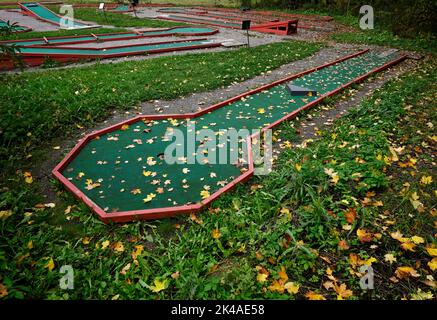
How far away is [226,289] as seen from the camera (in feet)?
9.14

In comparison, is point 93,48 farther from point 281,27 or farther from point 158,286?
point 158,286

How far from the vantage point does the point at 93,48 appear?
38.1 ft

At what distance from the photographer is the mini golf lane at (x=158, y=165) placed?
398 centimetres

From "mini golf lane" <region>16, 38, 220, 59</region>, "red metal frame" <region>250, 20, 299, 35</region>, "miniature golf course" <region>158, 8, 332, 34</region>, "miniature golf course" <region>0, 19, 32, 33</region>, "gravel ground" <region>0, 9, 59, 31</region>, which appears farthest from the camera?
"miniature golf course" <region>158, 8, 332, 34</region>

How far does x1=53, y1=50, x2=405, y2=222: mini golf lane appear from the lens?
398 centimetres

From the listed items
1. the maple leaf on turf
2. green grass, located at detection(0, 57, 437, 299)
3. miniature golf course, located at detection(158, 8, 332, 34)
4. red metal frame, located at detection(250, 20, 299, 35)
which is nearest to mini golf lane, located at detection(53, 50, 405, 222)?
green grass, located at detection(0, 57, 437, 299)

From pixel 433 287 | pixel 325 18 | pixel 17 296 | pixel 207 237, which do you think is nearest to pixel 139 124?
pixel 207 237

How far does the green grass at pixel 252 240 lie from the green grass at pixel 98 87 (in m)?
1.50

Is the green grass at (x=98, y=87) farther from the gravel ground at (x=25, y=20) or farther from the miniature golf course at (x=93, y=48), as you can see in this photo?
the gravel ground at (x=25, y=20)

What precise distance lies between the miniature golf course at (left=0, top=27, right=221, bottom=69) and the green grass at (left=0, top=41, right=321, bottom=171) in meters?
1.44

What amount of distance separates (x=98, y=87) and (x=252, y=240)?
6435 mm

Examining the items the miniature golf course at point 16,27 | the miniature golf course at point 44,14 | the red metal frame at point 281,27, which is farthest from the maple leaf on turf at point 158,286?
the miniature golf course at point 44,14

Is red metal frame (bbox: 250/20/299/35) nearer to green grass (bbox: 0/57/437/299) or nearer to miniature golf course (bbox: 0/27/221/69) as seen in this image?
miniature golf course (bbox: 0/27/221/69)

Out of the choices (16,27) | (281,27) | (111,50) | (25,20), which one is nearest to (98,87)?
(16,27)
